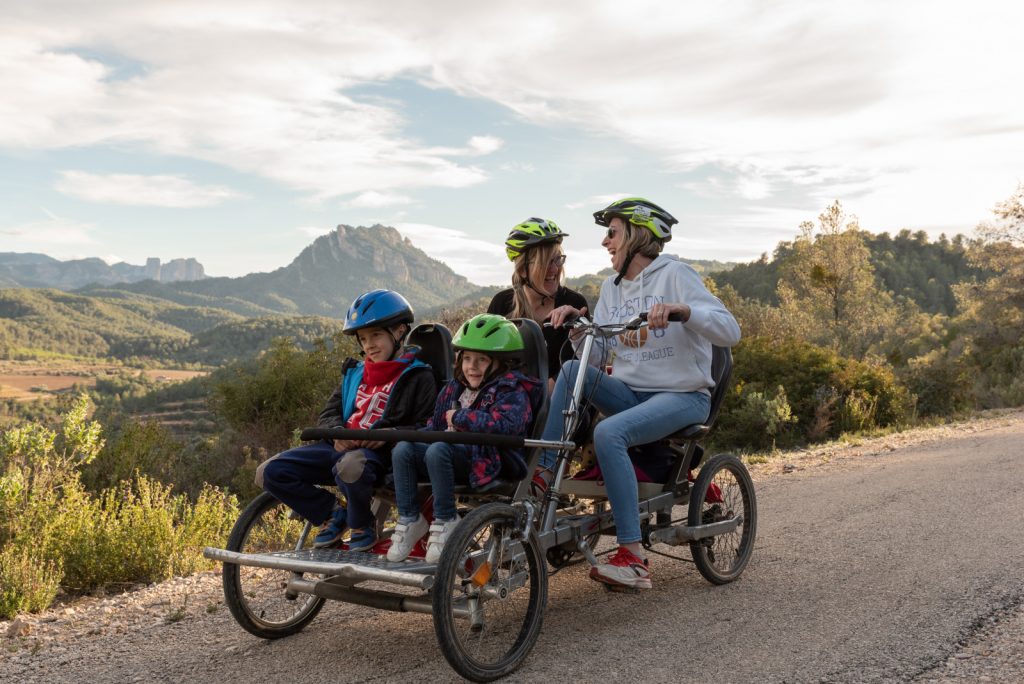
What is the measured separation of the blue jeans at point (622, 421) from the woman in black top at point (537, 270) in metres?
1.00

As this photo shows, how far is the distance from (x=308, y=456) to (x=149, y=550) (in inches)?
102

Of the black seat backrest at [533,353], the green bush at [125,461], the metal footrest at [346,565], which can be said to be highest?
the black seat backrest at [533,353]

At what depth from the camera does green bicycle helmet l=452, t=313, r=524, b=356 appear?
470cm

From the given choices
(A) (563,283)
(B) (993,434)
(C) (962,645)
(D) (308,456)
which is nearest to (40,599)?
(D) (308,456)

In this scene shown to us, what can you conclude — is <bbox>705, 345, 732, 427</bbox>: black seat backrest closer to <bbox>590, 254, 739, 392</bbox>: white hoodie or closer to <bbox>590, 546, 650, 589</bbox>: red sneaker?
<bbox>590, 254, 739, 392</bbox>: white hoodie

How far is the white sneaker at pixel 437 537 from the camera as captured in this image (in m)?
4.19

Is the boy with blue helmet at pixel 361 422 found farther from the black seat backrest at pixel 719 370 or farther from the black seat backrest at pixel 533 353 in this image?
the black seat backrest at pixel 719 370

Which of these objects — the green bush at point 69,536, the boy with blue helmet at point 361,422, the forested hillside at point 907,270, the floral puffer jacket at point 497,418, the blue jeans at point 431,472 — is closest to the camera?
the blue jeans at point 431,472

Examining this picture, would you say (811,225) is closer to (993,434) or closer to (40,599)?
(993,434)

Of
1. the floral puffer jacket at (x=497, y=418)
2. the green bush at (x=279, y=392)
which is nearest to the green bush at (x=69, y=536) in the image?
the floral puffer jacket at (x=497, y=418)

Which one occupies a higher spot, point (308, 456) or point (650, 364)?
point (650, 364)

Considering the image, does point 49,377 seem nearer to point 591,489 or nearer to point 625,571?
point 591,489

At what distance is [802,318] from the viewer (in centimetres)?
4725

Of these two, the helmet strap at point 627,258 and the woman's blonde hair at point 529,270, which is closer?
the helmet strap at point 627,258
